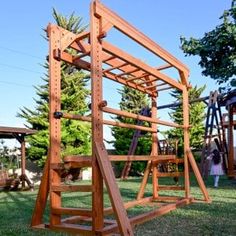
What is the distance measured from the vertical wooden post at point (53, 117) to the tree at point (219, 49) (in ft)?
24.8

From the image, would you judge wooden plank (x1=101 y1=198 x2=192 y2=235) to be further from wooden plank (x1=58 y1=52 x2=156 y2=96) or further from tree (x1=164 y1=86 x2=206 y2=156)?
tree (x1=164 y1=86 x2=206 y2=156)

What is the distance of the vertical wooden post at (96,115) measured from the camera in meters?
3.84

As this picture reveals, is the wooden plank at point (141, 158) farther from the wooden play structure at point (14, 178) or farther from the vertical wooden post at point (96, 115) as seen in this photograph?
the wooden play structure at point (14, 178)

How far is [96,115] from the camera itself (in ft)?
13.0

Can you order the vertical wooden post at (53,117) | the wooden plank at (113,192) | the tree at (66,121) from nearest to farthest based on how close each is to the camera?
1. the wooden plank at (113,192)
2. the vertical wooden post at (53,117)
3. the tree at (66,121)

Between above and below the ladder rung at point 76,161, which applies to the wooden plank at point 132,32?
above

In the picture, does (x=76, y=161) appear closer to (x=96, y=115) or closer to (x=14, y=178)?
Answer: (x=96, y=115)

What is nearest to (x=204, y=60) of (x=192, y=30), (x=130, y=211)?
(x=192, y=30)

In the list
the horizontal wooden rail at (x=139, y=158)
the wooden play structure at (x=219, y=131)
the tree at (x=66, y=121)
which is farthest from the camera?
the tree at (x=66, y=121)

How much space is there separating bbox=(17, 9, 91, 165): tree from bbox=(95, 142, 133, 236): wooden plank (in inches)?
475

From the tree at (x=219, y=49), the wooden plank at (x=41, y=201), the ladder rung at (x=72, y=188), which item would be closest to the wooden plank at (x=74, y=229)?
the wooden plank at (x=41, y=201)

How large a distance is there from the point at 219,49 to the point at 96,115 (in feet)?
26.8

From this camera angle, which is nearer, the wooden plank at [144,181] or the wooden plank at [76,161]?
the wooden plank at [76,161]

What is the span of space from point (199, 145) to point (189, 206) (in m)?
14.7
